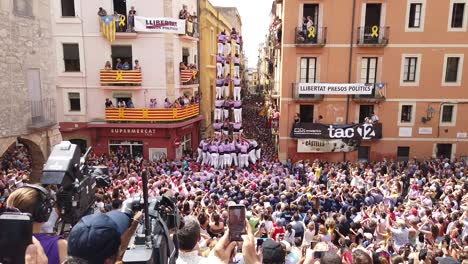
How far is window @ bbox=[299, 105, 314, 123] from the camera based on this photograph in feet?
75.7

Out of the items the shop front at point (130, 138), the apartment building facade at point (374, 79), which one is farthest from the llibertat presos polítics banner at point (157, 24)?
the apartment building facade at point (374, 79)

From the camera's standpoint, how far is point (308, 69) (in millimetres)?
22625

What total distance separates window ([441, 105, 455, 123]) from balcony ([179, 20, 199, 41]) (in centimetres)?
1620

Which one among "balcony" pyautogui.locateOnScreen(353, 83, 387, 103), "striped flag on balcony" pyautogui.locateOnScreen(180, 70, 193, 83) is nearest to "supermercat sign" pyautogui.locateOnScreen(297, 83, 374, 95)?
"balcony" pyautogui.locateOnScreen(353, 83, 387, 103)

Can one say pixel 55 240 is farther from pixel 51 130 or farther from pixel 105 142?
pixel 105 142

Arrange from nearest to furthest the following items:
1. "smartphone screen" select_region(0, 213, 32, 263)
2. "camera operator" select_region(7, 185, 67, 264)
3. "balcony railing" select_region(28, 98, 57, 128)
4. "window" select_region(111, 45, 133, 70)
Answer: "smartphone screen" select_region(0, 213, 32, 263)
"camera operator" select_region(7, 185, 67, 264)
"balcony railing" select_region(28, 98, 57, 128)
"window" select_region(111, 45, 133, 70)

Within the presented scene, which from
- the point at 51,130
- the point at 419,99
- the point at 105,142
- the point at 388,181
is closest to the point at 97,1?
the point at 105,142

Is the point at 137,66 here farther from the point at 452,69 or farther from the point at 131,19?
the point at 452,69

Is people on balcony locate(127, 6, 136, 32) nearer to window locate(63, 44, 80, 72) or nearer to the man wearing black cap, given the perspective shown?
window locate(63, 44, 80, 72)

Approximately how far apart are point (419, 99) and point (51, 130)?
1981 centimetres

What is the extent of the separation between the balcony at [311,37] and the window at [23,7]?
13706mm

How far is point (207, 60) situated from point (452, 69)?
1705 cm

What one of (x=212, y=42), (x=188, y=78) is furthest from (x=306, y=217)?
(x=212, y=42)

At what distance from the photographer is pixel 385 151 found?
22.9m
